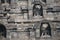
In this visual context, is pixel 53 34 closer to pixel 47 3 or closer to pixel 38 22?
pixel 38 22

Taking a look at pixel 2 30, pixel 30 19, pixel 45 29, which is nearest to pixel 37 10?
pixel 30 19

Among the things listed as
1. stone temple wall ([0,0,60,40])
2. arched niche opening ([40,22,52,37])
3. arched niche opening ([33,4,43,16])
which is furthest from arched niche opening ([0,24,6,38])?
arched niche opening ([40,22,52,37])

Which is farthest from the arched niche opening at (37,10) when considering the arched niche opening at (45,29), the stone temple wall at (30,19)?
the arched niche opening at (45,29)

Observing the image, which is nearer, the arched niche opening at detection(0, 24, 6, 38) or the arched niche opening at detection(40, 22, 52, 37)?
the arched niche opening at detection(40, 22, 52, 37)

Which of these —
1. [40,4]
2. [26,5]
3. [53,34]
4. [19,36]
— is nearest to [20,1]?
[26,5]

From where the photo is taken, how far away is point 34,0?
1367cm

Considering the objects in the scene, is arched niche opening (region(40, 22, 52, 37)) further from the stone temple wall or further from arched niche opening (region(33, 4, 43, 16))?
arched niche opening (region(33, 4, 43, 16))

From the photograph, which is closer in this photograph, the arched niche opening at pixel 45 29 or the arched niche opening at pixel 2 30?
the arched niche opening at pixel 45 29

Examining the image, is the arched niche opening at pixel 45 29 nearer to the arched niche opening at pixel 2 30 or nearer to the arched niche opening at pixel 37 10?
the arched niche opening at pixel 37 10

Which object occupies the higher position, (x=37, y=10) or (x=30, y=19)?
(x=37, y=10)

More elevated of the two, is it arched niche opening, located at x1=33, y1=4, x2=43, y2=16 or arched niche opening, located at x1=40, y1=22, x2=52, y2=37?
arched niche opening, located at x1=33, y1=4, x2=43, y2=16

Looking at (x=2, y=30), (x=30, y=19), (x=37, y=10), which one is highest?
(x=37, y=10)

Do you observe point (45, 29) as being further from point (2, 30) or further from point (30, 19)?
point (2, 30)

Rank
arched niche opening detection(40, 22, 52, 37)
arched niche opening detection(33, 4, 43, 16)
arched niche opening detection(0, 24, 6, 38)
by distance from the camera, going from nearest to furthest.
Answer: arched niche opening detection(40, 22, 52, 37) < arched niche opening detection(0, 24, 6, 38) < arched niche opening detection(33, 4, 43, 16)
